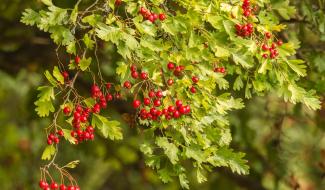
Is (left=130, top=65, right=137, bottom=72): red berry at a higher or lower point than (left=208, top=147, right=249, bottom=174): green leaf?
higher

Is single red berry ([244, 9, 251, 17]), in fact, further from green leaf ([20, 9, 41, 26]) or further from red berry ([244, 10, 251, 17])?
green leaf ([20, 9, 41, 26])

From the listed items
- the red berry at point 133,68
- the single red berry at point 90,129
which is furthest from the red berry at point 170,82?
the single red berry at point 90,129

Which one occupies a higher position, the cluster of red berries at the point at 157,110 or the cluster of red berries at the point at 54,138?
the cluster of red berries at the point at 157,110

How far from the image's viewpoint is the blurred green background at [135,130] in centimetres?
390

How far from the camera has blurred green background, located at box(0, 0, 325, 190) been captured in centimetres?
390

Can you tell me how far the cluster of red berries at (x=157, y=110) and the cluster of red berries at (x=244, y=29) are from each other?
34 cm

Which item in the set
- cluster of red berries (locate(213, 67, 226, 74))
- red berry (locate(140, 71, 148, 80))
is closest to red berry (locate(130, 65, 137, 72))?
red berry (locate(140, 71, 148, 80))

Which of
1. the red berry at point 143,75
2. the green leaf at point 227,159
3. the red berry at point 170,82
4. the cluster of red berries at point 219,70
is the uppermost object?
the red berry at point 143,75

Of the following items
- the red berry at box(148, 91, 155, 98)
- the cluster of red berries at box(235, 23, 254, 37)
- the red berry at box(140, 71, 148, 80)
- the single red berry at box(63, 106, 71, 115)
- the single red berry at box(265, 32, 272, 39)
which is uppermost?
the cluster of red berries at box(235, 23, 254, 37)

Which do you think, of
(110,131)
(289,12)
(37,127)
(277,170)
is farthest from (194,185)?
(110,131)

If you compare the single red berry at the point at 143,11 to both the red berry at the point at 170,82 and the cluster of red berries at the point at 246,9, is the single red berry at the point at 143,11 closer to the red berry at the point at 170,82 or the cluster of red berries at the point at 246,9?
the red berry at the point at 170,82

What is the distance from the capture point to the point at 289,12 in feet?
11.3

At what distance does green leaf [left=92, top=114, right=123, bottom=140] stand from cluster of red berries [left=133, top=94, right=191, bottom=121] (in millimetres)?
168

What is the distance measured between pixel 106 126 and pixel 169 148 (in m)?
0.27
